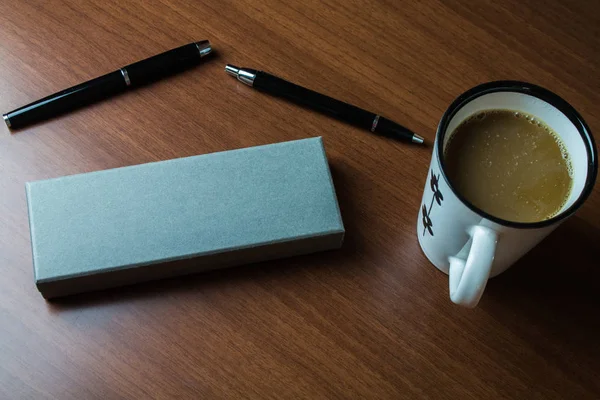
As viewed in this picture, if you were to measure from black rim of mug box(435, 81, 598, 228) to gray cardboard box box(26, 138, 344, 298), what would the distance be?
0.39ft

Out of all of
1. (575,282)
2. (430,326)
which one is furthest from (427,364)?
(575,282)

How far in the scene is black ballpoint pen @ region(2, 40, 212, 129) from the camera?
0.66 meters

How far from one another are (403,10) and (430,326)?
0.99 feet

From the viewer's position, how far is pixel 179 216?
1.96 ft

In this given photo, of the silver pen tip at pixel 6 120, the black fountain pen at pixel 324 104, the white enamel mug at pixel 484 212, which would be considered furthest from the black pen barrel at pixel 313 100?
the silver pen tip at pixel 6 120

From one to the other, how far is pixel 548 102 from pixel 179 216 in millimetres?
293

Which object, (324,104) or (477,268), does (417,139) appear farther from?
(477,268)

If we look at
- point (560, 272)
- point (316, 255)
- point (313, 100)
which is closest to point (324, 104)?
point (313, 100)

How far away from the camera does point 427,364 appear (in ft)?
1.97

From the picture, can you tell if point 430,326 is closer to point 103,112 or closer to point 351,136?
point 351,136

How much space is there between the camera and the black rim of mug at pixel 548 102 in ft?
1.65

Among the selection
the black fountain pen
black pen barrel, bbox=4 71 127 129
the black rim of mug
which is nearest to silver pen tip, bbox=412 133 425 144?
the black fountain pen

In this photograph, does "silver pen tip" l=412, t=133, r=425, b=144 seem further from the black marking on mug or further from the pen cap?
the pen cap

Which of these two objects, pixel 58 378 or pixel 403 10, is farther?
pixel 403 10
